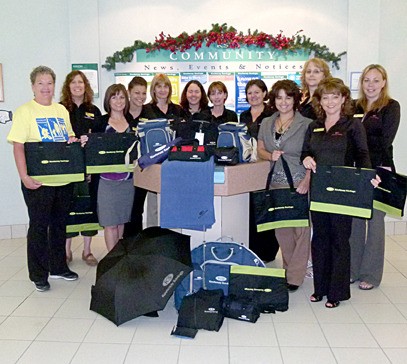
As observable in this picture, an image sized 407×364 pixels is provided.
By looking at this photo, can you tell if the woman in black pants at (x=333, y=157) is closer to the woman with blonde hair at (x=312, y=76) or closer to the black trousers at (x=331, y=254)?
the black trousers at (x=331, y=254)

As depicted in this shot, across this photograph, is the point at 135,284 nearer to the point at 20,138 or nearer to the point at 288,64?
the point at 20,138

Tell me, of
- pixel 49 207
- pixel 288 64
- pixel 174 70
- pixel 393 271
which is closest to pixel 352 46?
pixel 288 64

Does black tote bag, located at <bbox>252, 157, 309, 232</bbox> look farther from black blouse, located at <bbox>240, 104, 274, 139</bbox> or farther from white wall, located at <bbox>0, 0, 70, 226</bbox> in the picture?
white wall, located at <bbox>0, 0, 70, 226</bbox>

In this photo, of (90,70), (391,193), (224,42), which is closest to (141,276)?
(391,193)

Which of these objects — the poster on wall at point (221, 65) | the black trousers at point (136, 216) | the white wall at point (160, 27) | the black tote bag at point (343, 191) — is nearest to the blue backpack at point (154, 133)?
the black trousers at point (136, 216)

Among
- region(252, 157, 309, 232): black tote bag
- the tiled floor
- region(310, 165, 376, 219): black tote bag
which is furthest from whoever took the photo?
region(252, 157, 309, 232): black tote bag

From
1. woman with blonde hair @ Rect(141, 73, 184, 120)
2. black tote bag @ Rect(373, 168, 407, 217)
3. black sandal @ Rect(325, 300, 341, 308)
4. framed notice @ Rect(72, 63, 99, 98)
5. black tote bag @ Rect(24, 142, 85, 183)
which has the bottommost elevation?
black sandal @ Rect(325, 300, 341, 308)

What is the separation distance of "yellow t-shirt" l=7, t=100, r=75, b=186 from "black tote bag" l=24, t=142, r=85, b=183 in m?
0.07

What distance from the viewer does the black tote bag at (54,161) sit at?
359 centimetres

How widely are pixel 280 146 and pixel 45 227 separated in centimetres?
187

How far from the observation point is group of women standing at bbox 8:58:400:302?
3363 mm

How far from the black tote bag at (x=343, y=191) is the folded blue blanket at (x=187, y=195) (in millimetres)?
717

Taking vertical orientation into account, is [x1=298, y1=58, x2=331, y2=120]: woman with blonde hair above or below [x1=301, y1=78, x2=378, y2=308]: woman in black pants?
above

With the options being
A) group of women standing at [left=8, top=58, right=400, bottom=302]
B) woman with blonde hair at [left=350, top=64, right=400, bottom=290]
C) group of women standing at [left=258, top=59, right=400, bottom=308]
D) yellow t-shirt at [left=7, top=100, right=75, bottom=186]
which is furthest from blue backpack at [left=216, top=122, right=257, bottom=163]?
yellow t-shirt at [left=7, top=100, right=75, bottom=186]
